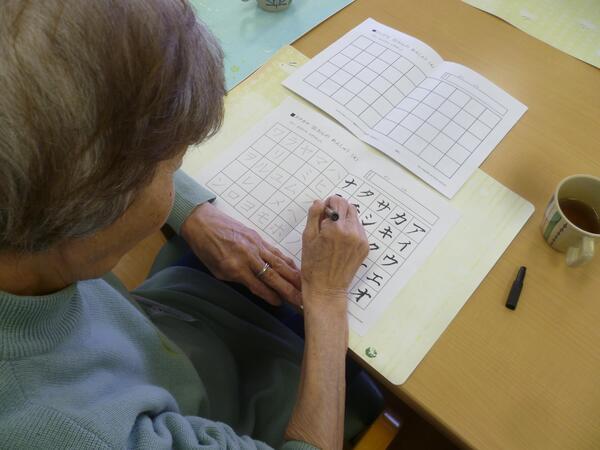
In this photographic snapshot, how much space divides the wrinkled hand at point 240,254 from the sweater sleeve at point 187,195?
11mm

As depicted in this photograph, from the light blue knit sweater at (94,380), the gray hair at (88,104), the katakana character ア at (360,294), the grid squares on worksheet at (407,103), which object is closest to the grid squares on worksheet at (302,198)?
the katakana character ア at (360,294)

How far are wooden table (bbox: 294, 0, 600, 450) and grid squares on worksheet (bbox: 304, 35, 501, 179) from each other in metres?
0.07

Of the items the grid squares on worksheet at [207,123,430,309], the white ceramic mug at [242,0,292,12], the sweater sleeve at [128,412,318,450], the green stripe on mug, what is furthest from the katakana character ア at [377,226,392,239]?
the white ceramic mug at [242,0,292,12]

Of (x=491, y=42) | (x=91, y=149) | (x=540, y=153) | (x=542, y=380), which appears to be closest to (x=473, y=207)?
(x=540, y=153)

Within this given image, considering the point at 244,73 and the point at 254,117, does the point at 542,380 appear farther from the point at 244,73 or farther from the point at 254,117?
the point at 244,73

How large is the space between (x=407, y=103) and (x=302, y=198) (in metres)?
0.30

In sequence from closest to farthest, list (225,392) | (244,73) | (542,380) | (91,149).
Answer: (91,149) < (542,380) < (225,392) < (244,73)

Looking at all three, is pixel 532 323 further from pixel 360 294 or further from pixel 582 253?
pixel 360 294

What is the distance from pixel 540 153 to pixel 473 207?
0.61 ft

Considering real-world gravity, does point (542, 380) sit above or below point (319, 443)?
above

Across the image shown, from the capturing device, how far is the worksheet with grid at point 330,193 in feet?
2.31

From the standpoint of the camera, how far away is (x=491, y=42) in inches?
37.5

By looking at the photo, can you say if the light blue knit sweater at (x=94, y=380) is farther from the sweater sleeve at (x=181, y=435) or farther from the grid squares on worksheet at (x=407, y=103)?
the grid squares on worksheet at (x=407, y=103)

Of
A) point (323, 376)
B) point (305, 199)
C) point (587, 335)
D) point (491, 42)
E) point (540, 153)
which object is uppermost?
point (491, 42)
